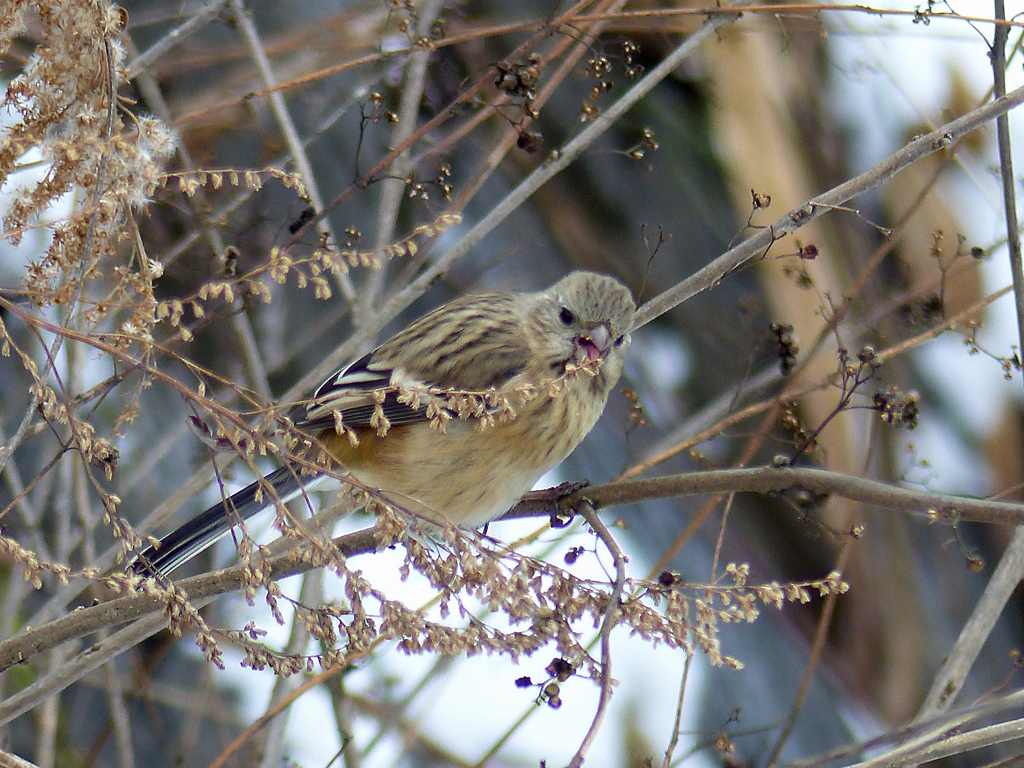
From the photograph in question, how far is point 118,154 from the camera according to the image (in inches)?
61.9

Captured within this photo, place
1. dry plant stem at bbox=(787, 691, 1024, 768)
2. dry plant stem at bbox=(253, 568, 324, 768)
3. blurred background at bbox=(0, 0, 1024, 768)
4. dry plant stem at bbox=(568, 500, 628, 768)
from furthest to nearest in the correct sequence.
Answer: blurred background at bbox=(0, 0, 1024, 768) < dry plant stem at bbox=(253, 568, 324, 768) < dry plant stem at bbox=(787, 691, 1024, 768) < dry plant stem at bbox=(568, 500, 628, 768)

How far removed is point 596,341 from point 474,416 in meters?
0.57

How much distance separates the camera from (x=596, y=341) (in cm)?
307

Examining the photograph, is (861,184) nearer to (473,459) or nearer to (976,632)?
(976,632)

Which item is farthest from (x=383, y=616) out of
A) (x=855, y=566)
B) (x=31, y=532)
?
(x=855, y=566)

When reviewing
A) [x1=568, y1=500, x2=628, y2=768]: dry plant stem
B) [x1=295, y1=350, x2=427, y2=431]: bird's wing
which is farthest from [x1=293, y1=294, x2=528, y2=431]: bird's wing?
[x1=568, y1=500, x2=628, y2=768]: dry plant stem

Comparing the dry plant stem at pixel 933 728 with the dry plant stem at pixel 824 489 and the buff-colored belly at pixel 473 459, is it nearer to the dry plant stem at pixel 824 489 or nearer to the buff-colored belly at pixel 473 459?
the dry plant stem at pixel 824 489

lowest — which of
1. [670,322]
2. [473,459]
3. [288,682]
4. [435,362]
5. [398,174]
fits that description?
[288,682]

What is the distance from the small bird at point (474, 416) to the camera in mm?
2848

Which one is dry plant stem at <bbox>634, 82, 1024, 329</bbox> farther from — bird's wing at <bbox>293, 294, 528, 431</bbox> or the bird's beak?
bird's wing at <bbox>293, 294, 528, 431</bbox>

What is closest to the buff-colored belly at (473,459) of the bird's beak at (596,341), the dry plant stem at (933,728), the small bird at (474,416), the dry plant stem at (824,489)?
the small bird at (474,416)

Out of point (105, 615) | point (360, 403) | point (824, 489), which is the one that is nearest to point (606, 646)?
point (824, 489)

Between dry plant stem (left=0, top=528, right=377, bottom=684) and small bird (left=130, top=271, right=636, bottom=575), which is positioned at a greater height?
small bird (left=130, top=271, right=636, bottom=575)

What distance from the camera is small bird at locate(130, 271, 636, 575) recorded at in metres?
2.85
